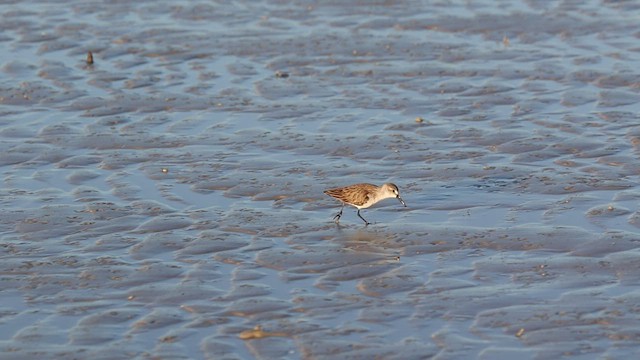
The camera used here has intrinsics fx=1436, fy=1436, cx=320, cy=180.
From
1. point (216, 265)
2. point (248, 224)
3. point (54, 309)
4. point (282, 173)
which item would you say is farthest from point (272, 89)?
point (54, 309)

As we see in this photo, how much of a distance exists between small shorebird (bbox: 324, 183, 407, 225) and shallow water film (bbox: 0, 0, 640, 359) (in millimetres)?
284

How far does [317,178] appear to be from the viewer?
16656mm

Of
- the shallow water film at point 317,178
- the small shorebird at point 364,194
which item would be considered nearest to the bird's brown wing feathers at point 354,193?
the small shorebird at point 364,194

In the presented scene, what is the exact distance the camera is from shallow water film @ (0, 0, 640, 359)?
12.3 m

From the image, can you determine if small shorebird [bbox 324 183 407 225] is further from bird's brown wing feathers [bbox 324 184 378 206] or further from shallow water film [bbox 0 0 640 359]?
shallow water film [bbox 0 0 640 359]

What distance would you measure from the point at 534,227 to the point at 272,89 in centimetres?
684

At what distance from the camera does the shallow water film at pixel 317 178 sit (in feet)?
40.4

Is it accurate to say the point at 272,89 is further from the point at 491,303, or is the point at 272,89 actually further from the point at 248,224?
the point at 491,303

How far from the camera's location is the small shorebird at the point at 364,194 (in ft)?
49.4

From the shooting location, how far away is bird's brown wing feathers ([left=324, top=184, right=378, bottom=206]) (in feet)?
49.5

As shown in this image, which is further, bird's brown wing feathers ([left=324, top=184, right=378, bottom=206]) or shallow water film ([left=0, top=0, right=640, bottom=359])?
bird's brown wing feathers ([left=324, top=184, right=378, bottom=206])

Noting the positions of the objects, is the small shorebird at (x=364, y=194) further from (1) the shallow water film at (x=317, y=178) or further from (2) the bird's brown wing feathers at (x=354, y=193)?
(1) the shallow water film at (x=317, y=178)

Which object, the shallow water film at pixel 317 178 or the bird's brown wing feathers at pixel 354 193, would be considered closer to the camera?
the shallow water film at pixel 317 178

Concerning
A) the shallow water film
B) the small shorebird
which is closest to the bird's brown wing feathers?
the small shorebird
